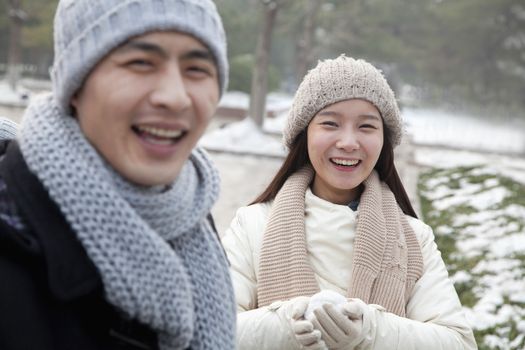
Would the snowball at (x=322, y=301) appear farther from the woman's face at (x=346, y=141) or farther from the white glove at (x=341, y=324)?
the woman's face at (x=346, y=141)

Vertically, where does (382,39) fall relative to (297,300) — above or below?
above

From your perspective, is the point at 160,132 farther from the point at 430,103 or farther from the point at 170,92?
the point at 430,103

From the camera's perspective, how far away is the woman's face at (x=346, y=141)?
2193mm

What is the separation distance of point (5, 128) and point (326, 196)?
1.16 metres

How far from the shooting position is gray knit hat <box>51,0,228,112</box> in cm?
106

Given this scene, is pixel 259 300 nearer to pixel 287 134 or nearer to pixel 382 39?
pixel 287 134

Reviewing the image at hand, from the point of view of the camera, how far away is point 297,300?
1822 mm

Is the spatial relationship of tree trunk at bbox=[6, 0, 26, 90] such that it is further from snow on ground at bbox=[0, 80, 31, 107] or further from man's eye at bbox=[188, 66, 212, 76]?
man's eye at bbox=[188, 66, 212, 76]

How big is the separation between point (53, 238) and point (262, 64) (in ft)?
39.4

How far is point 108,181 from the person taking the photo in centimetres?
108

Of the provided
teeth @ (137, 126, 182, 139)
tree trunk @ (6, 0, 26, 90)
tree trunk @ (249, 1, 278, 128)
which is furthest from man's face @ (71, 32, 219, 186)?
tree trunk @ (6, 0, 26, 90)

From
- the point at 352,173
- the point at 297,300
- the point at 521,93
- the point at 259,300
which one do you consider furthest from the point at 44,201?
A: the point at 521,93

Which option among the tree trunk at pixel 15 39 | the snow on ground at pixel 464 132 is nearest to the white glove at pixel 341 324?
the snow on ground at pixel 464 132

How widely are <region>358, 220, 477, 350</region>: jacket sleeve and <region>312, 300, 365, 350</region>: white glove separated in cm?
5
